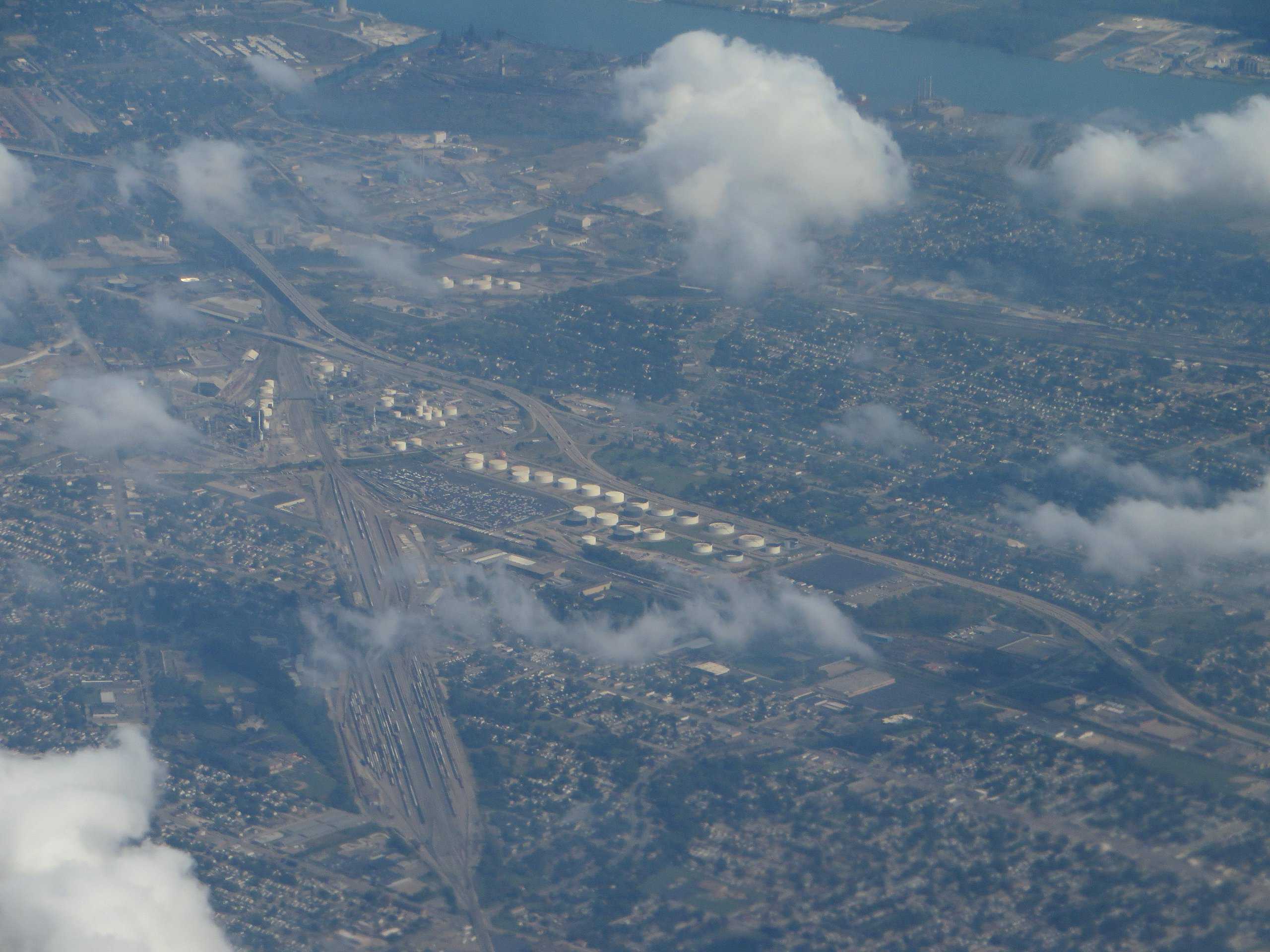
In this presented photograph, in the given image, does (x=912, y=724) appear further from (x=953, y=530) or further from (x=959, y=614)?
(x=953, y=530)

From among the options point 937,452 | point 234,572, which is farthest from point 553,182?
point 234,572

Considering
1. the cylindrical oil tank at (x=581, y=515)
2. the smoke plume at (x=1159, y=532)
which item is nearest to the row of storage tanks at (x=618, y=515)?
the cylindrical oil tank at (x=581, y=515)

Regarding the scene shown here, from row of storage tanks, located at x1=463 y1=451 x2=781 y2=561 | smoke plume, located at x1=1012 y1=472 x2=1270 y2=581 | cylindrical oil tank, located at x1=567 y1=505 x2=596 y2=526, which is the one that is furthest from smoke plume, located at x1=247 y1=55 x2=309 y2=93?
smoke plume, located at x1=1012 y1=472 x2=1270 y2=581

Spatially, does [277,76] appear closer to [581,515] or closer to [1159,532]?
[581,515]

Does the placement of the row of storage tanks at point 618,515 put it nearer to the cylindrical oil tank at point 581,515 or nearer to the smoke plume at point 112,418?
the cylindrical oil tank at point 581,515

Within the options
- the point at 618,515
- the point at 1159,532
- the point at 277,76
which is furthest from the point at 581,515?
the point at 277,76

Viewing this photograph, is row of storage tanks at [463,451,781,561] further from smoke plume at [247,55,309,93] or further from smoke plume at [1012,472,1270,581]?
smoke plume at [247,55,309,93]
